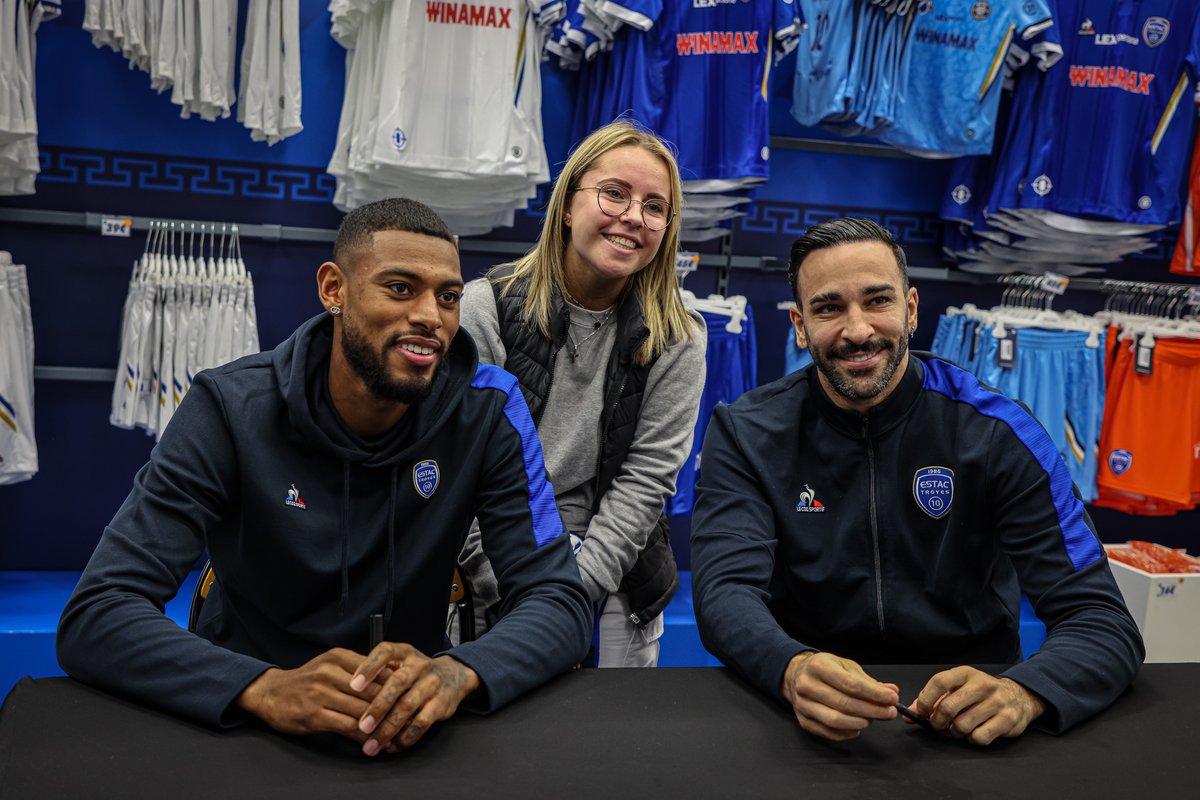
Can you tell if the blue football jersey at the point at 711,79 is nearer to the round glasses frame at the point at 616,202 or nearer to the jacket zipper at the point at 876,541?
the round glasses frame at the point at 616,202

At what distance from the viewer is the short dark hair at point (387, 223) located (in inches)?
61.6

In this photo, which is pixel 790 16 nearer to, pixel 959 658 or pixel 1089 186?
pixel 1089 186

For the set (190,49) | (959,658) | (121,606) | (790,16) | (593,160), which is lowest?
(959,658)

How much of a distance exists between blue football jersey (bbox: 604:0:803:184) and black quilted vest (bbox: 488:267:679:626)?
1698 mm

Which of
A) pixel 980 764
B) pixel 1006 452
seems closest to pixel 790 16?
pixel 1006 452

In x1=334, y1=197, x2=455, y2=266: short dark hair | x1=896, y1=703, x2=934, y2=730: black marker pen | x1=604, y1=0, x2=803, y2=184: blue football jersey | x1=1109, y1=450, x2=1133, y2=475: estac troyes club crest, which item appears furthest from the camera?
x1=1109, y1=450, x2=1133, y2=475: estac troyes club crest

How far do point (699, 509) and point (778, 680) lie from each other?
1.50ft

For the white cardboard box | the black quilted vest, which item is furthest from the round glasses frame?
the white cardboard box

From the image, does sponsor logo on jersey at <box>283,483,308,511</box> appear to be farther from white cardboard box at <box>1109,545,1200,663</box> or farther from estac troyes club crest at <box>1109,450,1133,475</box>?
estac troyes club crest at <box>1109,450,1133,475</box>

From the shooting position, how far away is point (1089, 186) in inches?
157

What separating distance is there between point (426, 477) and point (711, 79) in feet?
8.28

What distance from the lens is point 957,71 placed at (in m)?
3.91

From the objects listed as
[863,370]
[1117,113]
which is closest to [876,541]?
[863,370]

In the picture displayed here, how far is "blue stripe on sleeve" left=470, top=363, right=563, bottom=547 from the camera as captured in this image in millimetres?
1595
